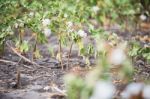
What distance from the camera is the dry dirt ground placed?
305 centimetres

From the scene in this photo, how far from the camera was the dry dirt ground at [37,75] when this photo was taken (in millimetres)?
3047

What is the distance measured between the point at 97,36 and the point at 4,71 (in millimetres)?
792

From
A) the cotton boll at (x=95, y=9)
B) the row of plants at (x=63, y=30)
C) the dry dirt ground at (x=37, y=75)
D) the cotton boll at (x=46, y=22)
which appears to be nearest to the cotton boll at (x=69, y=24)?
the row of plants at (x=63, y=30)

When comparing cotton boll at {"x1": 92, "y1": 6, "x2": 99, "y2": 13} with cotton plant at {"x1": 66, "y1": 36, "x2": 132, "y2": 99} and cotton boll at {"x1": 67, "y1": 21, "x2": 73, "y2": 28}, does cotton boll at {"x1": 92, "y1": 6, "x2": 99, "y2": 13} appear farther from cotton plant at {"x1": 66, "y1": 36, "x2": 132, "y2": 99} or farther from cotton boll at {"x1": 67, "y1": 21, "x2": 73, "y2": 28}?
cotton plant at {"x1": 66, "y1": 36, "x2": 132, "y2": 99}

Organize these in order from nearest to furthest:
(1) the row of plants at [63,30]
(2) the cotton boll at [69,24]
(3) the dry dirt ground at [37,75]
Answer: (1) the row of plants at [63,30] < (3) the dry dirt ground at [37,75] < (2) the cotton boll at [69,24]

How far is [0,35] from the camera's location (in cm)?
342

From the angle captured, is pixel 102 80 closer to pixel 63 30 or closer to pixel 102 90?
pixel 102 90

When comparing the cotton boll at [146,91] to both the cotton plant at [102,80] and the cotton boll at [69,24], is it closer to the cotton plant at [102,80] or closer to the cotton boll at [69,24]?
the cotton plant at [102,80]

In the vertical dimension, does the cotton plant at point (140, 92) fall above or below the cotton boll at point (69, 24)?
below

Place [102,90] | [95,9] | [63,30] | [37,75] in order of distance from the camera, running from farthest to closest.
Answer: [95,9]
[63,30]
[37,75]
[102,90]

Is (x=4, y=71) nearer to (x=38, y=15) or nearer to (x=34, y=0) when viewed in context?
(x=38, y=15)

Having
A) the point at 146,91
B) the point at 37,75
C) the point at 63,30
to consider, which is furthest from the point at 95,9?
the point at 146,91

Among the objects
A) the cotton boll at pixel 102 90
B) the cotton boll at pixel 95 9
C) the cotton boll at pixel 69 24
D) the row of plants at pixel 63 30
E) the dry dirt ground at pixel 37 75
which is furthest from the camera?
the cotton boll at pixel 95 9

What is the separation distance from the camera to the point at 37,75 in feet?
11.5
